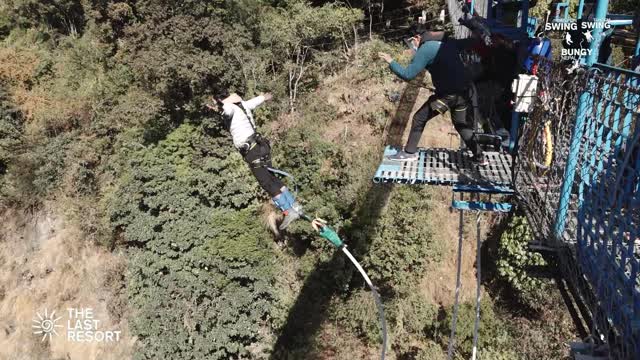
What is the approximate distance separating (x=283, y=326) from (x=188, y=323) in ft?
6.56

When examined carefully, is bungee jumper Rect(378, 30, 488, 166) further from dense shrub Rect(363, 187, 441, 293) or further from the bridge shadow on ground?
the bridge shadow on ground

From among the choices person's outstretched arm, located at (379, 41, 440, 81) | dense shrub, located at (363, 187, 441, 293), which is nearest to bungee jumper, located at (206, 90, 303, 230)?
person's outstretched arm, located at (379, 41, 440, 81)

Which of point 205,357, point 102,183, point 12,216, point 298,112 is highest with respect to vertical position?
point 298,112

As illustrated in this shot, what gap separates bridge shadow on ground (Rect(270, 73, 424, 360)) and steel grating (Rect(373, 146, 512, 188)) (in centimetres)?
486

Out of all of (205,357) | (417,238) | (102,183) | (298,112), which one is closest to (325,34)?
(298,112)

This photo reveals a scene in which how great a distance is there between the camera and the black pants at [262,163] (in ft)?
15.0

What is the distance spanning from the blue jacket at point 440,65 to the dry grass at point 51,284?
958 cm

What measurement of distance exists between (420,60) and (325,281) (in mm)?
7163

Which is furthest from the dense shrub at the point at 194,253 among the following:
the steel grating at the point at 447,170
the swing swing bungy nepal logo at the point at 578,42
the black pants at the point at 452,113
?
the swing swing bungy nepal logo at the point at 578,42

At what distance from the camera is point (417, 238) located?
8.95 metres

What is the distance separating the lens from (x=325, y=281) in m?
10.2

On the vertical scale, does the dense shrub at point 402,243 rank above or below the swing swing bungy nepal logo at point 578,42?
below

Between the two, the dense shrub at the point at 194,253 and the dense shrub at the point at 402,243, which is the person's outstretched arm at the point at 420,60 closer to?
the dense shrub at the point at 402,243

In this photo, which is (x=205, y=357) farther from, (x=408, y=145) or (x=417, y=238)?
(x=408, y=145)
